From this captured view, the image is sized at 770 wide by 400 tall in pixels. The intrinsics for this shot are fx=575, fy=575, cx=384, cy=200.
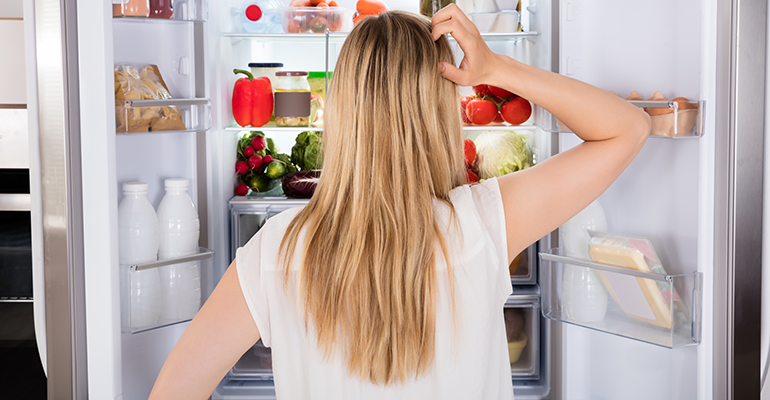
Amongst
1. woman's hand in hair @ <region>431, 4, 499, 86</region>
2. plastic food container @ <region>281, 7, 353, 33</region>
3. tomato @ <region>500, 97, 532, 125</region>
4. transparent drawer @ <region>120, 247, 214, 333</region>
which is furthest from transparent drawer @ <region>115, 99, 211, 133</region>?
tomato @ <region>500, 97, 532, 125</region>

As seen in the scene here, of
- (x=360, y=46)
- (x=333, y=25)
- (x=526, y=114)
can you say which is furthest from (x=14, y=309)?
(x=526, y=114)

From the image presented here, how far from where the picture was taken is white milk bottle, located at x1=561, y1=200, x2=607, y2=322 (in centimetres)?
162

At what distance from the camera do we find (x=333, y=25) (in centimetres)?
229

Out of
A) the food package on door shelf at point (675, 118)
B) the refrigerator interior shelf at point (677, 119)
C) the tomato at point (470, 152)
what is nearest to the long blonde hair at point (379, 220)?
the refrigerator interior shelf at point (677, 119)

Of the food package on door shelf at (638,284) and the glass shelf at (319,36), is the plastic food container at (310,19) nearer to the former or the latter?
the glass shelf at (319,36)

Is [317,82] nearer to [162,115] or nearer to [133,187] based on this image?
[162,115]

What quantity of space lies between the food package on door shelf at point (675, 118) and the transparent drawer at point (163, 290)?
1336 millimetres

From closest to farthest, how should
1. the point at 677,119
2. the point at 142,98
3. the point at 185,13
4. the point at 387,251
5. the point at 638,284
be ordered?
1. the point at 387,251
2. the point at 677,119
3. the point at 638,284
4. the point at 142,98
5. the point at 185,13

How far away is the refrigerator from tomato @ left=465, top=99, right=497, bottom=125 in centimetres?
30

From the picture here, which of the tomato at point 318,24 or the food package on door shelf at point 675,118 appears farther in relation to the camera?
the tomato at point 318,24

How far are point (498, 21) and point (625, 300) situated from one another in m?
1.18

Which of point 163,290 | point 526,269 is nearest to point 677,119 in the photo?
point 526,269

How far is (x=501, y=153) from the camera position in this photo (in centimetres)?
229

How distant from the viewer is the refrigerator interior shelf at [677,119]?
1.33 meters
